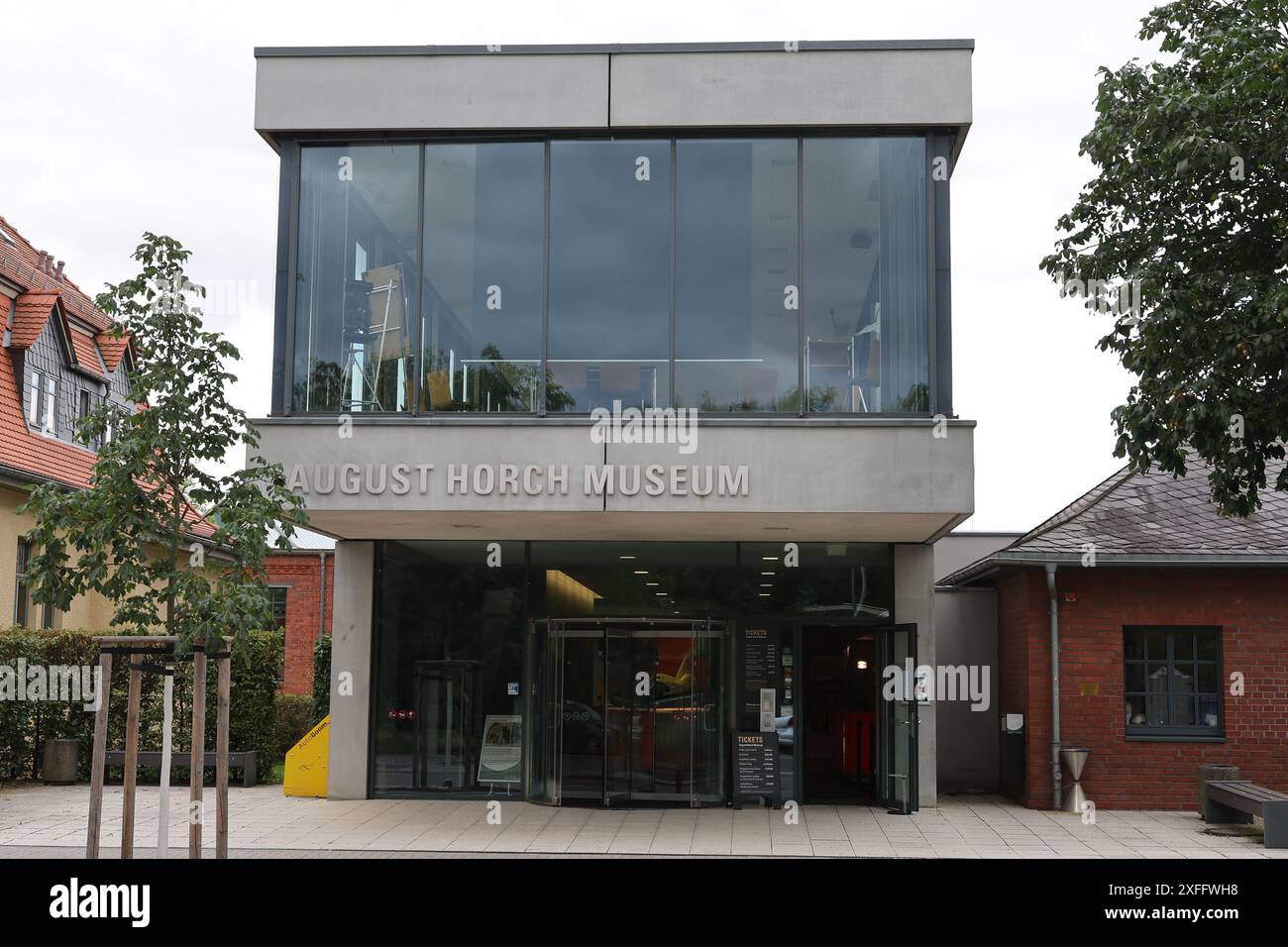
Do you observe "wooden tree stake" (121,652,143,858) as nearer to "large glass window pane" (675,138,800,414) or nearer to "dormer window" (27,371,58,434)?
"large glass window pane" (675,138,800,414)

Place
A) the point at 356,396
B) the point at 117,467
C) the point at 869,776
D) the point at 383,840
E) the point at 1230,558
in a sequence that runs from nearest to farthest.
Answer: the point at 117,467
the point at 383,840
the point at 356,396
the point at 1230,558
the point at 869,776

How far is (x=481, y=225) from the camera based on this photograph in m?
15.1

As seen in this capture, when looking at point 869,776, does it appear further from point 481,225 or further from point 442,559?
point 481,225

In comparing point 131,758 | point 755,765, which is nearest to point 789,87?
point 755,765

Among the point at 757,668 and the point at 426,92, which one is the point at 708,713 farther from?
the point at 426,92

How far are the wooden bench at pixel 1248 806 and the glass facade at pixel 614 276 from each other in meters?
5.47

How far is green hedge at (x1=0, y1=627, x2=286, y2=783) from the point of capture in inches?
732

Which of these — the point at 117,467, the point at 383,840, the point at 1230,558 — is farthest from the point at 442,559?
the point at 1230,558

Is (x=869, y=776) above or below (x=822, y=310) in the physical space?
below

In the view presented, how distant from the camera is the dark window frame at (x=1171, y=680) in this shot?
17.1 meters

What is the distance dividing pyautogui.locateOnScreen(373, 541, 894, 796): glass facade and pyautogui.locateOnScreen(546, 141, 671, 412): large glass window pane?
2765 millimetres

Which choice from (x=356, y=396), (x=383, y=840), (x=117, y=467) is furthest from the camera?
(x=356, y=396)

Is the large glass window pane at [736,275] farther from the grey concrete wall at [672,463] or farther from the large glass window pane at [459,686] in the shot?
the large glass window pane at [459,686]

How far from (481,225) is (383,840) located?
21.8 ft
